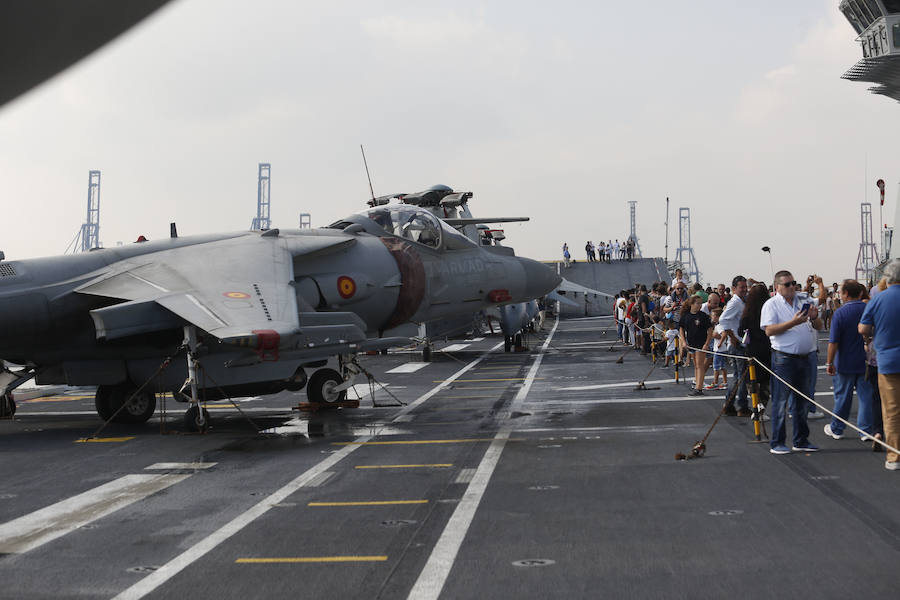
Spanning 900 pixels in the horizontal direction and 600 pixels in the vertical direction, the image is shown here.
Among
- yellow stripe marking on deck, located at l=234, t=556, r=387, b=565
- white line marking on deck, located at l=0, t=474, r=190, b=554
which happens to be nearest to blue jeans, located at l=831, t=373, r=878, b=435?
yellow stripe marking on deck, located at l=234, t=556, r=387, b=565

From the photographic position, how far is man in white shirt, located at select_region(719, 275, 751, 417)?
1355cm

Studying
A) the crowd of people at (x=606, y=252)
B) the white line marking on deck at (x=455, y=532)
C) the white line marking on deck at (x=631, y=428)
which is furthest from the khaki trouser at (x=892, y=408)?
the crowd of people at (x=606, y=252)

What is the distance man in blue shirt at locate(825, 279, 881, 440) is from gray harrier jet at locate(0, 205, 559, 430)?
687 cm

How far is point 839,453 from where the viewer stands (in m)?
10.2

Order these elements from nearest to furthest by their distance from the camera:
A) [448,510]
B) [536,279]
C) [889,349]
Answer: [448,510]
[889,349]
[536,279]

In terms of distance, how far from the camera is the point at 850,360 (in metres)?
10.8

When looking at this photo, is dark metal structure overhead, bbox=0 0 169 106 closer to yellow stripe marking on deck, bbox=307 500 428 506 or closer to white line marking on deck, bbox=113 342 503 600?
white line marking on deck, bbox=113 342 503 600

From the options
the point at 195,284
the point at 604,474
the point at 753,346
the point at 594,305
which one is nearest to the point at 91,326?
the point at 195,284

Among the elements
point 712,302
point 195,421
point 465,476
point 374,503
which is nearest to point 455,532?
point 374,503

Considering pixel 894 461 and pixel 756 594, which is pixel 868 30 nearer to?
pixel 894 461

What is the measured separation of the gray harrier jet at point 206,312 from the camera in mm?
12557

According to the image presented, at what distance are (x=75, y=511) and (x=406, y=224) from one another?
9951mm

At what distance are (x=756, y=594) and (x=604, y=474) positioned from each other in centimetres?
406

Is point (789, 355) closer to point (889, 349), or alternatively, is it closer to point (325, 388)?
point (889, 349)
